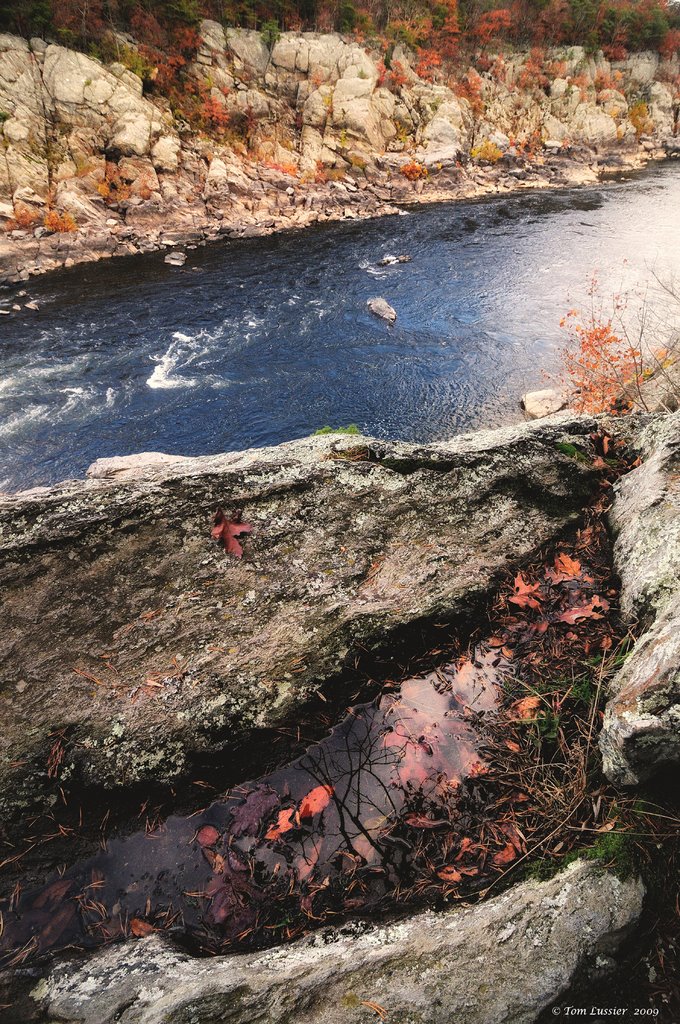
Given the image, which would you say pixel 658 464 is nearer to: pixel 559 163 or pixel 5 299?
pixel 5 299

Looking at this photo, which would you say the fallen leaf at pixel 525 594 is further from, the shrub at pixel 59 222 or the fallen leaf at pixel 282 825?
the shrub at pixel 59 222

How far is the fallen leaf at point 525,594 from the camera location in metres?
3.86

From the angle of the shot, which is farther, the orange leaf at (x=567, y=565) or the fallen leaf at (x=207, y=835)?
the orange leaf at (x=567, y=565)

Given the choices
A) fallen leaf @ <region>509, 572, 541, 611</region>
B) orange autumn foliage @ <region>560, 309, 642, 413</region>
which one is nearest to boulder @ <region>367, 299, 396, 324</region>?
orange autumn foliage @ <region>560, 309, 642, 413</region>

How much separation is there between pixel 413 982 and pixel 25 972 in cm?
183

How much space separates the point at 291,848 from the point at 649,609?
106 inches

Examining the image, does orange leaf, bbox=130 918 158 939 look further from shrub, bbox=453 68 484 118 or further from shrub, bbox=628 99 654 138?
shrub, bbox=628 99 654 138

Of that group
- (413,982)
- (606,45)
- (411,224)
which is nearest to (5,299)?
(411,224)

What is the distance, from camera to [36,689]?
327 centimetres

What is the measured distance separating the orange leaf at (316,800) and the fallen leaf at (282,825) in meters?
0.07

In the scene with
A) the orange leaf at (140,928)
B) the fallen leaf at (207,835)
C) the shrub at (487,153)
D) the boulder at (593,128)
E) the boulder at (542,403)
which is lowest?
the orange leaf at (140,928)

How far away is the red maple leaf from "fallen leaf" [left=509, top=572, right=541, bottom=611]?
7.03 ft

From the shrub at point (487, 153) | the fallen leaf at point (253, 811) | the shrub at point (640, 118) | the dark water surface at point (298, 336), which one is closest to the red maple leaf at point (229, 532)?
the fallen leaf at point (253, 811)

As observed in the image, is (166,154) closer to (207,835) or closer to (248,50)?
(248,50)
